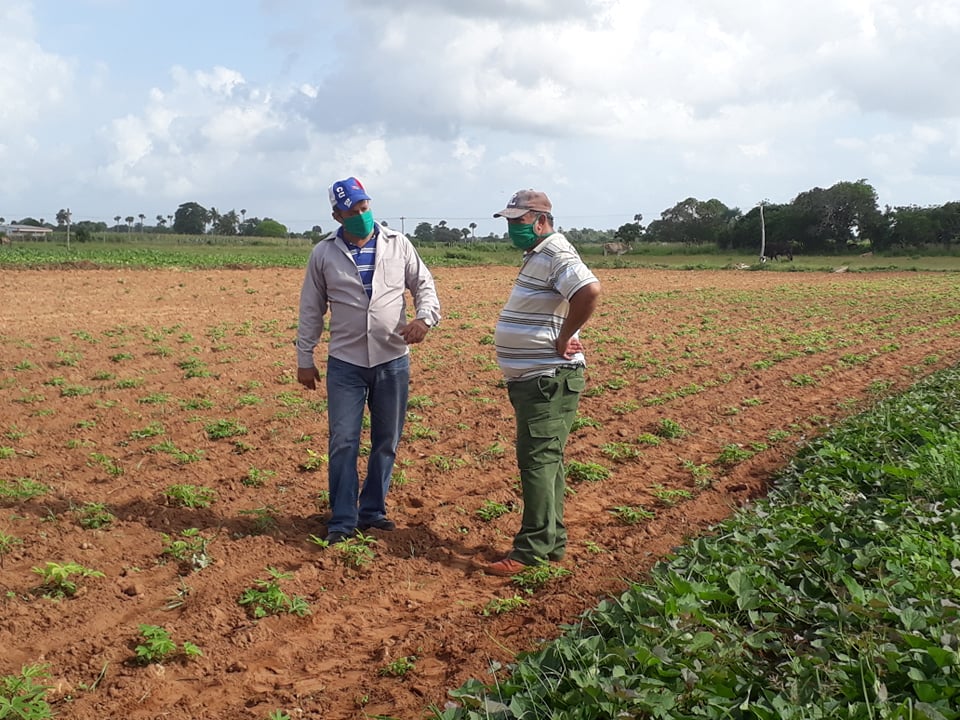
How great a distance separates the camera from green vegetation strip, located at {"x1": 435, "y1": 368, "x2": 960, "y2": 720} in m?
2.57

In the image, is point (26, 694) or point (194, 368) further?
point (194, 368)

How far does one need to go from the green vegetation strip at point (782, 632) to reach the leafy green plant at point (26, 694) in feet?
5.23

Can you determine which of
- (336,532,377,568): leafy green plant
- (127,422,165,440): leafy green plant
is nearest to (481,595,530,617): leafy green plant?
(336,532,377,568): leafy green plant

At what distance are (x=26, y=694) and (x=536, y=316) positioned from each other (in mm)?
2820

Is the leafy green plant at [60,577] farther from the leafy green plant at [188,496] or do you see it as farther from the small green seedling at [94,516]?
the leafy green plant at [188,496]

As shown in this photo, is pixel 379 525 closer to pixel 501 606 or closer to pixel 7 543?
pixel 501 606

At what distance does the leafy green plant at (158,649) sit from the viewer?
3541mm

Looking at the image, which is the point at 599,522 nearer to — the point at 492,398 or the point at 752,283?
the point at 492,398

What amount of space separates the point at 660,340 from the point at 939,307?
34.1 ft

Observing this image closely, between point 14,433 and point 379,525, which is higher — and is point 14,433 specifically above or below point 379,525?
above

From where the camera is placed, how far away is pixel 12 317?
14.9 meters

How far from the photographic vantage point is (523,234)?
4.36 meters

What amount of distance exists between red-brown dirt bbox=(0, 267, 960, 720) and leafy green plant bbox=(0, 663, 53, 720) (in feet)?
0.25

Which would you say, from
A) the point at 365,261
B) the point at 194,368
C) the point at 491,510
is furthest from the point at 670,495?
the point at 194,368
